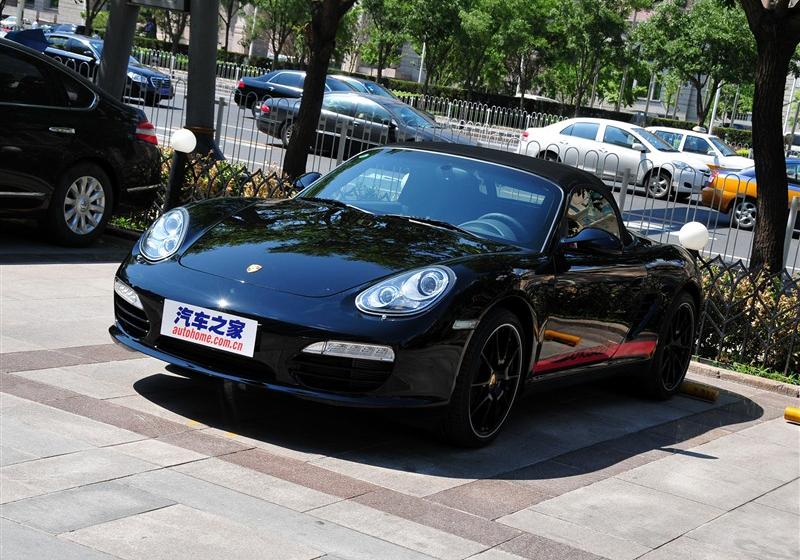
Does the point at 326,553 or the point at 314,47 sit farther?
the point at 314,47

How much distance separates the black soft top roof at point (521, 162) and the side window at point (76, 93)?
3620 mm

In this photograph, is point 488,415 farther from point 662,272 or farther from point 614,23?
point 614,23

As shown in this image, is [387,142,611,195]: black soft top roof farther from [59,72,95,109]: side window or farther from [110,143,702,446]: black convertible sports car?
[59,72,95,109]: side window

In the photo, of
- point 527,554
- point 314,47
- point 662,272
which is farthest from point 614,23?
point 527,554

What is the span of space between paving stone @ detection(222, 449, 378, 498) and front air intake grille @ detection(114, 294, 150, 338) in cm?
92

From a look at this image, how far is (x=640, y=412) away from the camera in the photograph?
7758 mm

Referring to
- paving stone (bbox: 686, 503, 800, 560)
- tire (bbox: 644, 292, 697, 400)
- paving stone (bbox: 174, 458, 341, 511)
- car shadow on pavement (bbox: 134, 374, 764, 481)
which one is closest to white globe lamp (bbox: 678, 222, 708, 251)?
tire (bbox: 644, 292, 697, 400)

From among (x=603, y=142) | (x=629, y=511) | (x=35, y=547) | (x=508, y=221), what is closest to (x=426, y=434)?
(x=629, y=511)

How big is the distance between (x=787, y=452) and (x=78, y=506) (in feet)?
14.7

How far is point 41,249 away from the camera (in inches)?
383

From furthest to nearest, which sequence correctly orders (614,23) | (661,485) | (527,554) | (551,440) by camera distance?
(614,23) < (551,440) < (661,485) < (527,554)

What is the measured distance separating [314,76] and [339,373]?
7642 mm

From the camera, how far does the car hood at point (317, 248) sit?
18.5 ft

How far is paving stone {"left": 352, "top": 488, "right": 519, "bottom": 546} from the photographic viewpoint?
474 cm
